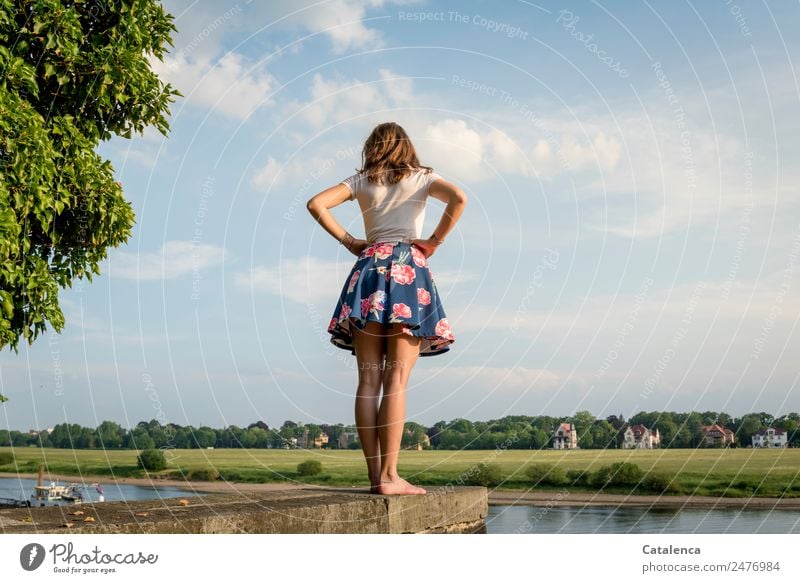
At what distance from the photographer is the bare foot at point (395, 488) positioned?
6176mm

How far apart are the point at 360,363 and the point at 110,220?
284 inches

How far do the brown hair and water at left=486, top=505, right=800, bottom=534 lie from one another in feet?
11.2

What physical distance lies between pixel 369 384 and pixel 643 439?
6.75m

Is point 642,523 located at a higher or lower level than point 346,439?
lower

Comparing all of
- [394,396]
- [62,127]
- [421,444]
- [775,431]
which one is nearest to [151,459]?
[62,127]

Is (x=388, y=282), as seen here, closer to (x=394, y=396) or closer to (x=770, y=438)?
(x=394, y=396)

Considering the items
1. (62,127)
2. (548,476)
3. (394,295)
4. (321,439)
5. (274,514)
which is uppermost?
(62,127)

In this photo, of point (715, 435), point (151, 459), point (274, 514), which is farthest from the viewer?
point (151, 459)

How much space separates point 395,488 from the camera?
20.4ft

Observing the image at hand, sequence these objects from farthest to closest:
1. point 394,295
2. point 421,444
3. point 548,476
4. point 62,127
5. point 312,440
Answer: point 548,476, point 62,127, point 421,444, point 312,440, point 394,295

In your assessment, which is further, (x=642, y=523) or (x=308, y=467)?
(x=308, y=467)

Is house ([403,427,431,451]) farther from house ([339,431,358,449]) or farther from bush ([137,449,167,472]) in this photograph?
bush ([137,449,167,472])
